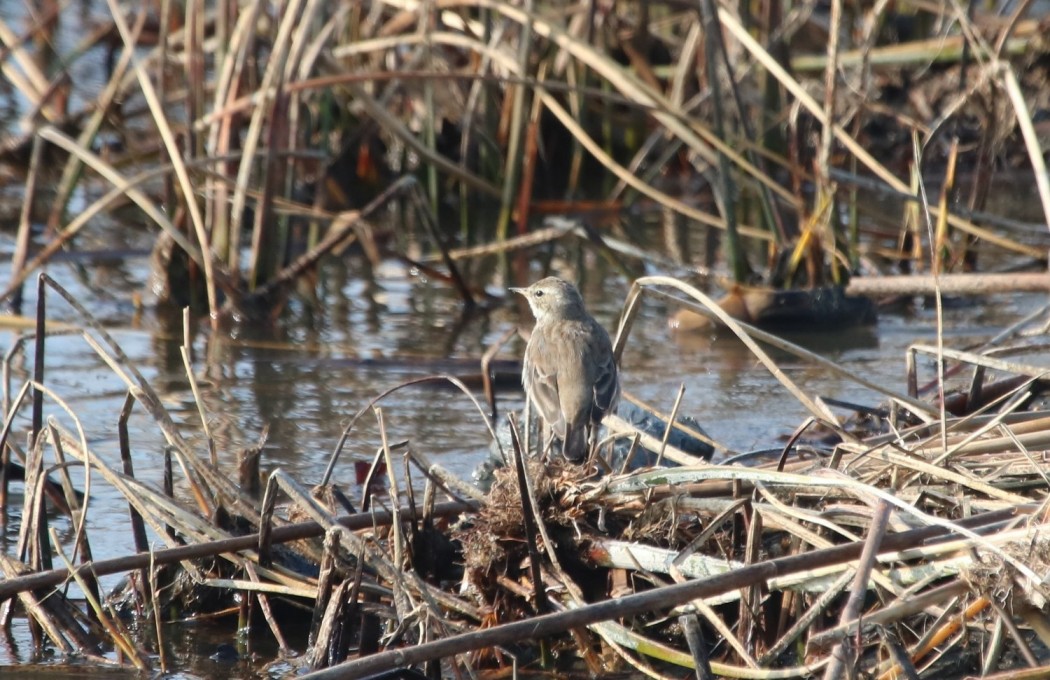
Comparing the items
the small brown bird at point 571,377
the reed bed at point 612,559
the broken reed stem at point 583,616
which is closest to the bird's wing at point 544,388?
the small brown bird at point 571,377

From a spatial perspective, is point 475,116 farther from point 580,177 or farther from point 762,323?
point 762,323

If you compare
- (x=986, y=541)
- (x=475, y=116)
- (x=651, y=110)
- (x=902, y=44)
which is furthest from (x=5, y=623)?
(x=902, y=44)

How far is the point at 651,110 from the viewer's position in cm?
854

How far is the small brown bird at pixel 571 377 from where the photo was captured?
18.8ft

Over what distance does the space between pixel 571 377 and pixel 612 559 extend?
1.63 m

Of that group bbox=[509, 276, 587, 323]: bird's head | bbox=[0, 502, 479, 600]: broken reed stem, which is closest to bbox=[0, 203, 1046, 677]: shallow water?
bbox=[509, 276, 587, 323]: bird's head

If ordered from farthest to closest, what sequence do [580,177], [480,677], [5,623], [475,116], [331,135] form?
1. [580,177]
2. [331,135]
3. [475,116]
4. [5,623]
5. [480,677]

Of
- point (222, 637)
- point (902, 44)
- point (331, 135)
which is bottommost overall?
point (222, 637)

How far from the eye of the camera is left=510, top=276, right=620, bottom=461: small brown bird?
574 centimetres

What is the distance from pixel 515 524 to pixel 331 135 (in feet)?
28.7

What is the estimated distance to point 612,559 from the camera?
4355 mm

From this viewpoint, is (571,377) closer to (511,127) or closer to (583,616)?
(583,616)

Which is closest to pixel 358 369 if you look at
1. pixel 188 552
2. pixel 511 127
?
pixel 511 127

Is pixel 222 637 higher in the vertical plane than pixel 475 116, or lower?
lower
